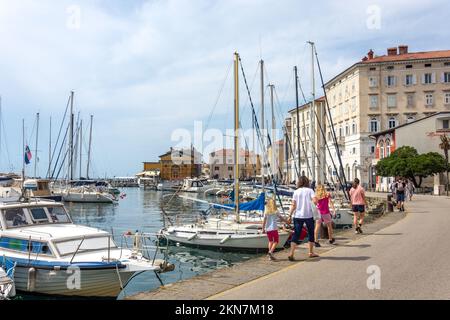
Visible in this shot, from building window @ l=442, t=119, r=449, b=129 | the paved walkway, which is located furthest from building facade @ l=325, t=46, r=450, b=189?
the paved walkway

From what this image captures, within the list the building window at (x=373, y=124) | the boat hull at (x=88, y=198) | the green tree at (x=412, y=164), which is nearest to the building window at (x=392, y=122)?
the building window at (x=373, y=124)

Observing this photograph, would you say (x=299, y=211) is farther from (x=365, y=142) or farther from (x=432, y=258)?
(x=365, y=142)

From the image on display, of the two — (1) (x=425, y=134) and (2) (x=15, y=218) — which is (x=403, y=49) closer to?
(1) (x=425, y=134)

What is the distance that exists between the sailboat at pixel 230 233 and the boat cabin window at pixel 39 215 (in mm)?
6123

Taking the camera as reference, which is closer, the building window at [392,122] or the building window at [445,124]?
the building window at [445,124]

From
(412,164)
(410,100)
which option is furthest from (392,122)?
→ (412,164)

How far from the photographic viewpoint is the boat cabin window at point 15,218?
49.1 ft

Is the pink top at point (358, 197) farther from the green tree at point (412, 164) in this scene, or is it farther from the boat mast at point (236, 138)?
the green tree at point (412, 164)

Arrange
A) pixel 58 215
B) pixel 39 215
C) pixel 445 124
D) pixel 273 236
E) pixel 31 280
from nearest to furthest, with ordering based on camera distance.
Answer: pixel 273 236
pixel 31 280
pixel 39 215
pixel 58 215
pixel 445 124

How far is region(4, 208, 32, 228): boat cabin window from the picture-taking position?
1498 cm

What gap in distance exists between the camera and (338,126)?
282 feet

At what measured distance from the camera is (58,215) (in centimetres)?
1619

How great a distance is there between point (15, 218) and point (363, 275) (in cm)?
1149
